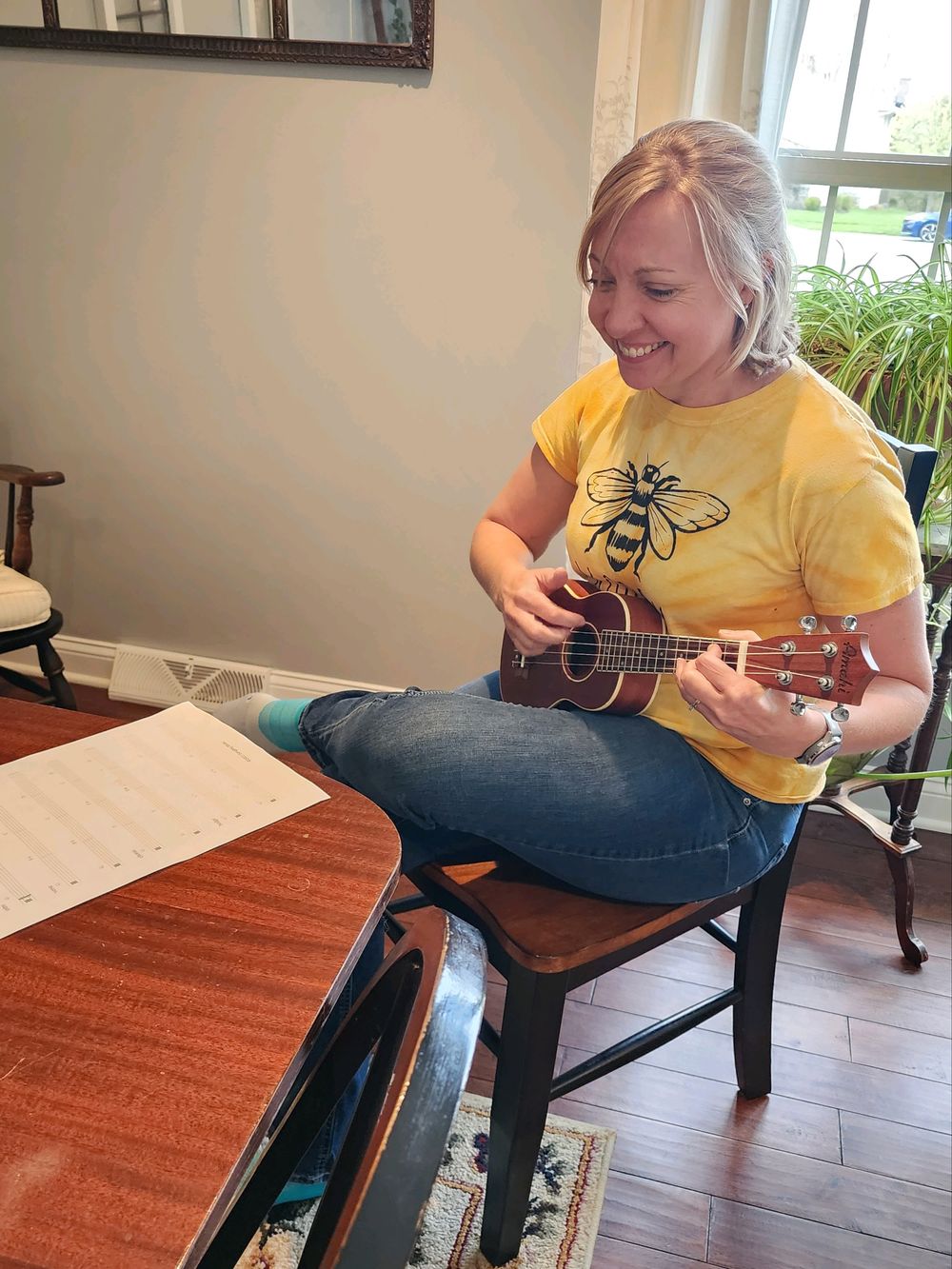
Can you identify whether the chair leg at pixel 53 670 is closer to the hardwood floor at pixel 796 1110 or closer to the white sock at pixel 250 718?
the white sock at pixel 250 718

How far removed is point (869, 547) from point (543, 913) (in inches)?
20.2

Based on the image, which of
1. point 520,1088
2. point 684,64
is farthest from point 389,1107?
point 684,64

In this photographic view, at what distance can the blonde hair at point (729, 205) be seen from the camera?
102cm

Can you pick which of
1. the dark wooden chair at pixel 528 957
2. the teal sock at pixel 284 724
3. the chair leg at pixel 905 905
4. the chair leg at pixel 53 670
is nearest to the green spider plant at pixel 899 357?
the chair leg at pixel 905 905

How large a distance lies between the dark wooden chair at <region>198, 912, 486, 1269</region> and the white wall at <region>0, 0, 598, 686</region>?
1.71 metres

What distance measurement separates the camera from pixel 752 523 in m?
1.08

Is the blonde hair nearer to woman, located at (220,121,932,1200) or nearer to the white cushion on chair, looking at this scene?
woman, located at (220,121,932,1200)

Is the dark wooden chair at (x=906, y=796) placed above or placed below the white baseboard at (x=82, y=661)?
above

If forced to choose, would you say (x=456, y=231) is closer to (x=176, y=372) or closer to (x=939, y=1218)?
(x=176, y=372)

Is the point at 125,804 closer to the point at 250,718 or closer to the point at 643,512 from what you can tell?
the point at 250,718

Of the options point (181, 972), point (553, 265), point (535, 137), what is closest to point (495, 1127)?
point (181, 972)

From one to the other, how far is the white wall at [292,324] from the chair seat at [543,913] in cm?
123

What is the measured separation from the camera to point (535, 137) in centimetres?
194

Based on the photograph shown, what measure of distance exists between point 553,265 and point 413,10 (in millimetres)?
536
